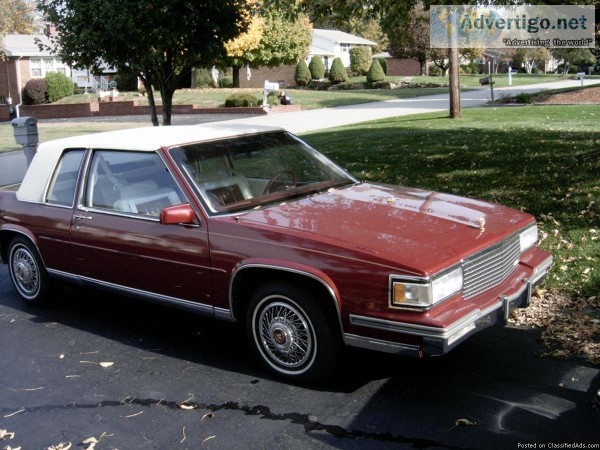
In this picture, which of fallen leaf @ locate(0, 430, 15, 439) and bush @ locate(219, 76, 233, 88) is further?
bush @ locate(219, 76, 233, 88)

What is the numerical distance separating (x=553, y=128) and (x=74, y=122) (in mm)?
26784

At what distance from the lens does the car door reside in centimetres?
505

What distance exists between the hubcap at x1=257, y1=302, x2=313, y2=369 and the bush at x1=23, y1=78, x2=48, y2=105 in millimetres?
45037

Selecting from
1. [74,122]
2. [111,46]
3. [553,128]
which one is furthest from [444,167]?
[74,122]

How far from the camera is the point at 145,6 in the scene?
12.6 meters

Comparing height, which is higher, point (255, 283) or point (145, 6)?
point (145, 6)

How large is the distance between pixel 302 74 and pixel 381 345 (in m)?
51.5

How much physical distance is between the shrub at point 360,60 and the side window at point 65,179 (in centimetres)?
5634

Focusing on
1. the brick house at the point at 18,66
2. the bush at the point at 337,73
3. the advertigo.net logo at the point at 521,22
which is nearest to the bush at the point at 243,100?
the advertigo.net logo at the point at 521,22

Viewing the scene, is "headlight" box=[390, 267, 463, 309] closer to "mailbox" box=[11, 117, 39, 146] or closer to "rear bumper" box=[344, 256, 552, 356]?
"rear bumper" box=[344, 256, 552, 356]

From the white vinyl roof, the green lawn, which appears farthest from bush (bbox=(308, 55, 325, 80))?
the white vinyl roof

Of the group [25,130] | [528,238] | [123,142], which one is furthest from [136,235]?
[25,130]

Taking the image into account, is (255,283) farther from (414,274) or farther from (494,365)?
(494,365)

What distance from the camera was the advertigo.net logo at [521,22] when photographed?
11.8m
